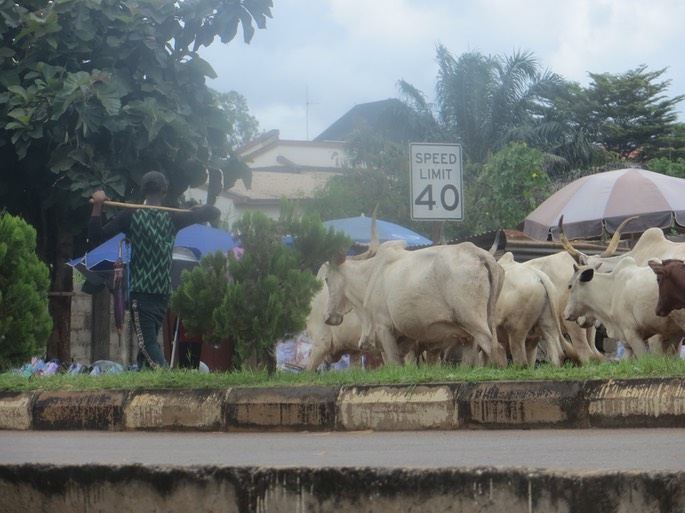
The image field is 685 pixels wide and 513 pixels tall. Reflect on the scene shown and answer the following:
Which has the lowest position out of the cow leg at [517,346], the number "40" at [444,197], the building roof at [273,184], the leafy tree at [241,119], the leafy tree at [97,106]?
the cow leg at [517,346]

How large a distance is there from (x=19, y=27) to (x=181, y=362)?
4923mm

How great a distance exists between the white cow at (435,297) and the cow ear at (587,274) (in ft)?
4.61

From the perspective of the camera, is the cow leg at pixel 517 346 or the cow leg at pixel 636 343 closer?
the cow leg at pixel 636 343

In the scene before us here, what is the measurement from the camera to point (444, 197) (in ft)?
38.4

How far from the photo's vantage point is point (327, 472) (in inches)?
160

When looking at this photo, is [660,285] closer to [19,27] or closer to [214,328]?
[214,328]

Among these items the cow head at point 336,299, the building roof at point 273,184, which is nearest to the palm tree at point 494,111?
the building roof at point 273,184

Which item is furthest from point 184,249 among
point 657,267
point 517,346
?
point 657,267

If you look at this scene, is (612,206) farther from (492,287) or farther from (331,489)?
(331,489)

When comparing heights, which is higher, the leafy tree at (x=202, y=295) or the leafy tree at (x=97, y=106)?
the leafy tree at (x=97, y=106)

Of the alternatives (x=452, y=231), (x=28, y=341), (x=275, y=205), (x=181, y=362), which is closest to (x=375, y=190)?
(x=452, y=231)

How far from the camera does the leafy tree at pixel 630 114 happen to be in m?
43.3

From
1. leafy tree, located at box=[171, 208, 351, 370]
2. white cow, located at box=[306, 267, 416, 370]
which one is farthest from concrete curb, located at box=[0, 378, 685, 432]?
white cow, located at box=[306, 267, 416, 370]

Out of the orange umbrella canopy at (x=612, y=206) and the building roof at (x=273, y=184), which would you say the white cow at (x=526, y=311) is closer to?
the orange umbrella canopy at (x=612, y=206)
